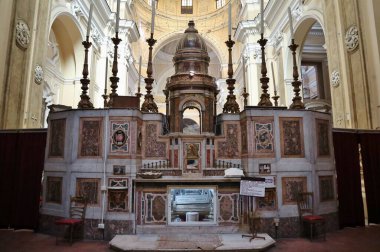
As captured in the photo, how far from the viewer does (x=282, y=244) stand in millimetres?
5086

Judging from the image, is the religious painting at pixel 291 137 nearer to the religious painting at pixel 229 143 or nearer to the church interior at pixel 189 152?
the church interior at pixel 189 152

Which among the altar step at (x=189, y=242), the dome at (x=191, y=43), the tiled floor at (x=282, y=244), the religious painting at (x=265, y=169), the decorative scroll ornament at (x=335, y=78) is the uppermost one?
the dome at (x=191, y=43)

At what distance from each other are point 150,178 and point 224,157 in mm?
1891

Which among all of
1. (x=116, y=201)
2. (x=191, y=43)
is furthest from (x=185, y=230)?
(x=191, y=43)

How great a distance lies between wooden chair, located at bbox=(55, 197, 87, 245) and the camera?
5.10 m

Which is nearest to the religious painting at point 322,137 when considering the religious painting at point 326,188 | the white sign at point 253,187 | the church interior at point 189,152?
the church interior at point 189,152

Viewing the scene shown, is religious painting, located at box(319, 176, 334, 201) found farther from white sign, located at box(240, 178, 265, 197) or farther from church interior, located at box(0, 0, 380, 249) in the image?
white sign, located at box(240, 178, 265, 197)

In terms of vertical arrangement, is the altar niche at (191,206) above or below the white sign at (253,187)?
below

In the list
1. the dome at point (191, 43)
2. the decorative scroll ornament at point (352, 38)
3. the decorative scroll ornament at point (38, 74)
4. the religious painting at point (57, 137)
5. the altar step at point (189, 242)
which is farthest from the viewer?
the decorative scroll ornament at point (38, 74)

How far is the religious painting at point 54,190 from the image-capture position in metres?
5.76

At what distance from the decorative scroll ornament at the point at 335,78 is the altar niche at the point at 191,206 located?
6218 millimetres

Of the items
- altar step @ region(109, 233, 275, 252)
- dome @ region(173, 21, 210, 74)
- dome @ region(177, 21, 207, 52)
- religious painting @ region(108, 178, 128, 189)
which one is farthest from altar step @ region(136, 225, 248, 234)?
dome @ region(177, 21, 207, 52)

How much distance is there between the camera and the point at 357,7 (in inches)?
343

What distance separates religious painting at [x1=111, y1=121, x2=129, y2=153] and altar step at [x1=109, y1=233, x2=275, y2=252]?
66.4 inches
